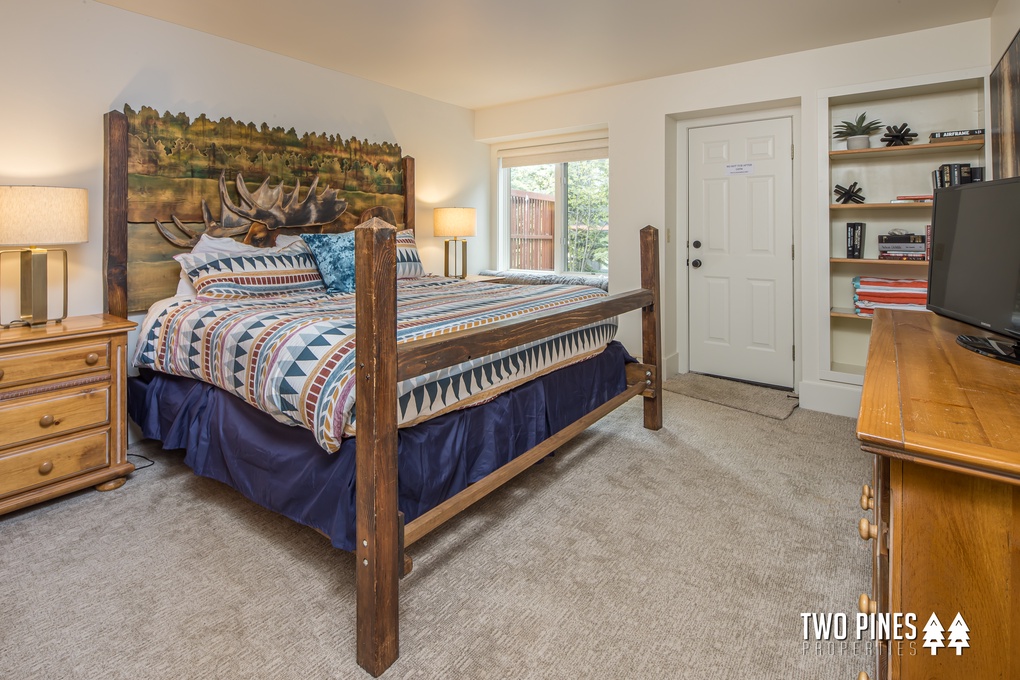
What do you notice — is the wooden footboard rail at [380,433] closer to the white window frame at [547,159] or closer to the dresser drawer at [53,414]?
the dresser drawer at [53,414]

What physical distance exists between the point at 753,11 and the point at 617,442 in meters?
2.37

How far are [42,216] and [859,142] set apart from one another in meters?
4.26

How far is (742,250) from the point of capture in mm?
4090

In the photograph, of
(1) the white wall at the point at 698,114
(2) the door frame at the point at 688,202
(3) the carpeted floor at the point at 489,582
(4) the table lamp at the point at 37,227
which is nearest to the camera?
(3) the carpeted floor at the point at 489,582

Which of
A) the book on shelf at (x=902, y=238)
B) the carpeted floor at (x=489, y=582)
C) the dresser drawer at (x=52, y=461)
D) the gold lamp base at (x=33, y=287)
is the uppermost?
the book on shelf at (x=902, y=238)

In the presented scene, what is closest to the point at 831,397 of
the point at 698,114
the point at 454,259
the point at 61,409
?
the point at 698,114

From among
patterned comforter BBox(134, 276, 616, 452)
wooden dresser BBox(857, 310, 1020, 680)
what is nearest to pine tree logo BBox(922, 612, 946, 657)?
wooden dresser BBox(857, 310, 1020, 680)

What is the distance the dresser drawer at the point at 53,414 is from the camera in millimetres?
2088

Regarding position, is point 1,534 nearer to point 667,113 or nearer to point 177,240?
point 177,240

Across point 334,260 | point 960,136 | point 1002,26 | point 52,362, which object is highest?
point 1002,26

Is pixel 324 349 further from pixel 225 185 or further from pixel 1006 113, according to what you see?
pixel 1006 113

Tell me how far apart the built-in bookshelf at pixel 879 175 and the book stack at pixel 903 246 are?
0.05m

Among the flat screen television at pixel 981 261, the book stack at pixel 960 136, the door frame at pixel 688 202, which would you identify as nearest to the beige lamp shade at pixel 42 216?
the flat screen television at pixel 981 261

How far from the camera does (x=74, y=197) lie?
7.73ft
